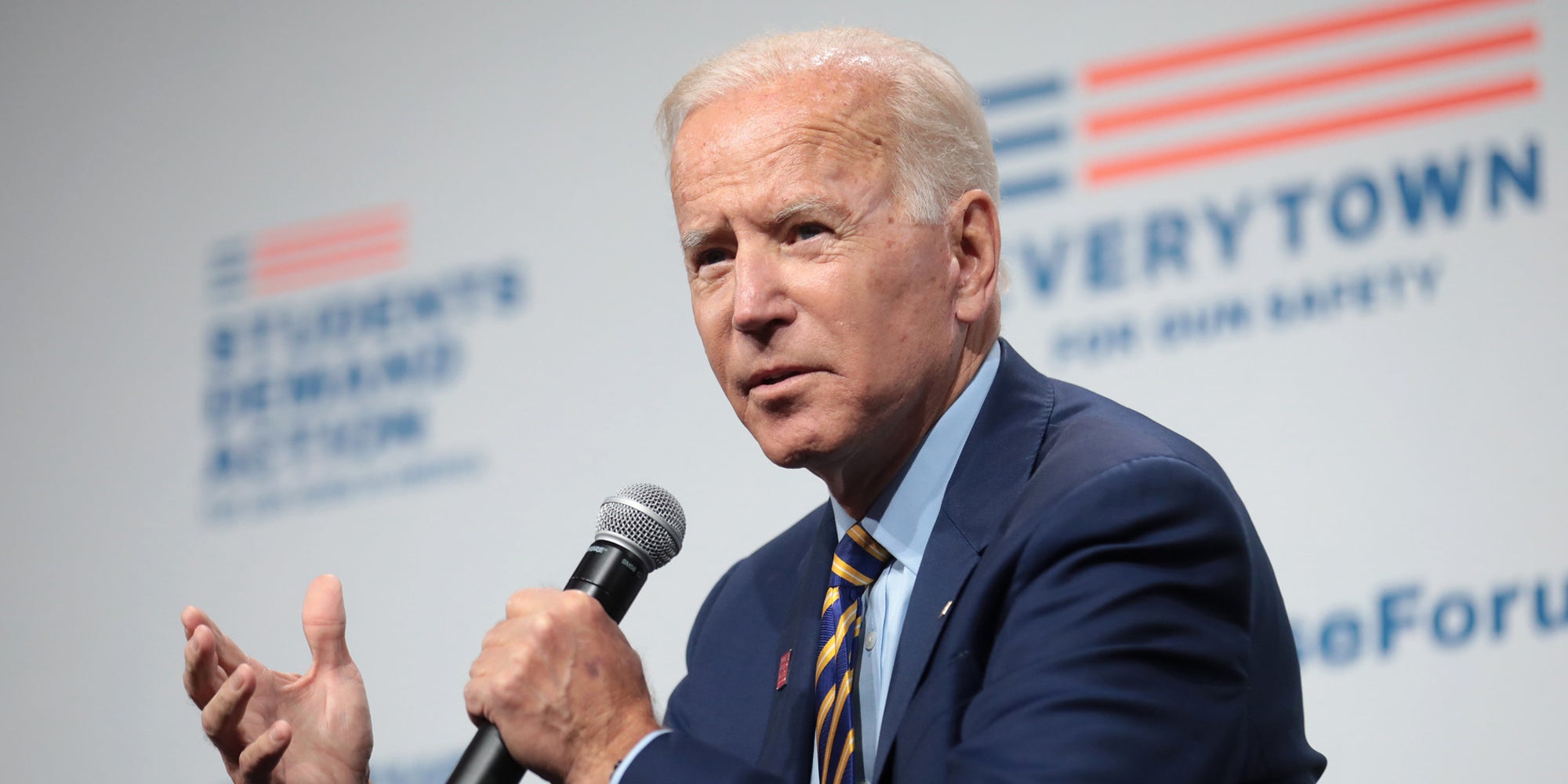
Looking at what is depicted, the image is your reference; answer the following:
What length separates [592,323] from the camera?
416 centimetres

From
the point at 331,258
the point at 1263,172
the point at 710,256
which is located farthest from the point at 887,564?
the point at 331,258

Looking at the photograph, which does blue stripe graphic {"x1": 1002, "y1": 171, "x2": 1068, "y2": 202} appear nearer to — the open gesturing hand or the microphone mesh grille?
the microphone mesh grille

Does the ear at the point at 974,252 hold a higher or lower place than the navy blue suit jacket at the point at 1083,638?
higher

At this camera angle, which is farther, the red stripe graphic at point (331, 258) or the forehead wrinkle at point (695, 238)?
the red stripe graphic at point (331, 258)

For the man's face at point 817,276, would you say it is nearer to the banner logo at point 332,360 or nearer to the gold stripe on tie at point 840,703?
the gold stripe on tie at point 840,703

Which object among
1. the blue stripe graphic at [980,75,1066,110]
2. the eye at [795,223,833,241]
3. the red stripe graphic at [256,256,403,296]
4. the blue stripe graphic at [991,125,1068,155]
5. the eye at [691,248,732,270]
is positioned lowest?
the eye at [691,248,732,270]

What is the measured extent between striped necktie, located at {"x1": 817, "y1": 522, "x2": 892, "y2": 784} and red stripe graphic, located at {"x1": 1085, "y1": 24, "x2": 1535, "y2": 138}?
5.40 ft

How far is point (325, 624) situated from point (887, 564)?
2.64 feet

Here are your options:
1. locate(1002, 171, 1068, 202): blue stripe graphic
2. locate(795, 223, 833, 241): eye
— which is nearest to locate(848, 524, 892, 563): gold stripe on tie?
locate(795, 223, 833, 241): eye

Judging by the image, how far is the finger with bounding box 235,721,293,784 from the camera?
1953mm

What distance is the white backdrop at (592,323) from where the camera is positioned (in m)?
3.07

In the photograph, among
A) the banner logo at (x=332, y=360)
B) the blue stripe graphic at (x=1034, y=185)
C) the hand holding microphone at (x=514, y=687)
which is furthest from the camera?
the banner logo at (x=332, y=360)

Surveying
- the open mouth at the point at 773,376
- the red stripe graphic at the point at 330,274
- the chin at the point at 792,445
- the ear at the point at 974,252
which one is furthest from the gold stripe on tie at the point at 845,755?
the red stripe graphic at the point at 330,274

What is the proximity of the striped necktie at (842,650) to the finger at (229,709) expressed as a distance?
739 millimetres
